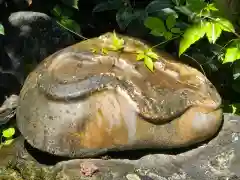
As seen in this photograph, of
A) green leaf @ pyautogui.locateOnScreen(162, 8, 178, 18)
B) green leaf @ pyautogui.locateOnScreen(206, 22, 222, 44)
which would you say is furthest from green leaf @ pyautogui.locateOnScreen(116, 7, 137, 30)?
green leaf @ pyautogui.locateOnScreen(206, 22, 222, 44)

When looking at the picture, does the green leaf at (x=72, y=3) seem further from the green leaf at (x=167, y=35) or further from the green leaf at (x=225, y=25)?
the green leaf at (x=225, y=25)

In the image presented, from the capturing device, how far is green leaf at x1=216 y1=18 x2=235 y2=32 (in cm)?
273

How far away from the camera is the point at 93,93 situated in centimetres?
244

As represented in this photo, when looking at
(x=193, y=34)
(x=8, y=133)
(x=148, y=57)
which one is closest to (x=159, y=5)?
(x=193, y=34)

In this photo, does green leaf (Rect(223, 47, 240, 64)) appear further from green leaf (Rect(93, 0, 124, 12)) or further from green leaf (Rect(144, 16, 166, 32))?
green leaf (Rect(93, 0, 124, 12))

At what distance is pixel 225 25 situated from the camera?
9.00 ft

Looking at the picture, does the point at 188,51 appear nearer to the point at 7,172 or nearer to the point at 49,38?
the point at 49,38

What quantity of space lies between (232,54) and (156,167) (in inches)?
32.5

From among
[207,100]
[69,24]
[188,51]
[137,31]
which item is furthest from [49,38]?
[207,100]

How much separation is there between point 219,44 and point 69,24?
1.01 metres

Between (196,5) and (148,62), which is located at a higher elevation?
(196,5)

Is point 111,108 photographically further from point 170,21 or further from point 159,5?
point 159,5

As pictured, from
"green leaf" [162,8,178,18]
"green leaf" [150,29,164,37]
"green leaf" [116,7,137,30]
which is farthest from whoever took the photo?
"green leaf" [116,7,137,30]

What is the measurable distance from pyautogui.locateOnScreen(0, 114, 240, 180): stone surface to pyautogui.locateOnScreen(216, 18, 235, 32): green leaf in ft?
1.96
